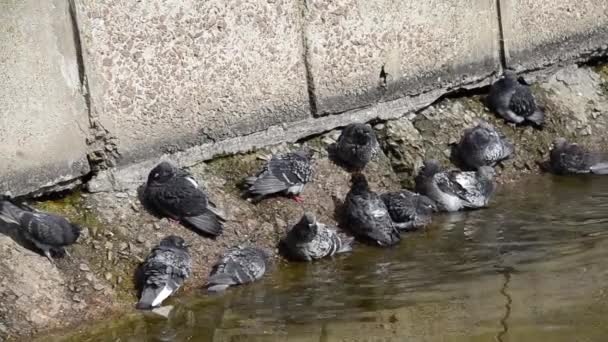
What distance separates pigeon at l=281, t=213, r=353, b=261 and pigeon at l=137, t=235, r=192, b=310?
705 millimetres

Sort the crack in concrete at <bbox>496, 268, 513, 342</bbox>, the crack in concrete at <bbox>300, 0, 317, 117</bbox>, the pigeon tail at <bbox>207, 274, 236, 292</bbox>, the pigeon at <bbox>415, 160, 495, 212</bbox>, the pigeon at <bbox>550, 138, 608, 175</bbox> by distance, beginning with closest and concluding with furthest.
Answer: the crack in concrete at <bbox>496, 268, 513, 342</bbox>
the pigeon tail at <bbox>207, 274, 236, 292</bbox>
the crack in concrete at <bbox>300, 0, 317, 117</bbox>
the pigeon at <bbox>415, 160, 495, 212</bbox>
the pigeon at <bbox>550, 138, 608, 175</bbox>

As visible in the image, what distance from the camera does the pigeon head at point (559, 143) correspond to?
8766 mm

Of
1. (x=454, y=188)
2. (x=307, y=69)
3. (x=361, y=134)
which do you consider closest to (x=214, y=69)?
(x=307, y=69)

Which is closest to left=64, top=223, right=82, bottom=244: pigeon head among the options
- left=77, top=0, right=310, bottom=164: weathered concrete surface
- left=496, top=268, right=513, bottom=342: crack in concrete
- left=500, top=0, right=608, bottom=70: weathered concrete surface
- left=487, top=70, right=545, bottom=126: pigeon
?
A: left=77, top=0, right=310, bottom=164: weathered concrete surface

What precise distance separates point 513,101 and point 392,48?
1.14 metres

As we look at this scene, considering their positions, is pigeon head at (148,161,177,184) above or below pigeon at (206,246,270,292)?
above

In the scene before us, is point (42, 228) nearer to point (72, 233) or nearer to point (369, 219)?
point (72, 233)

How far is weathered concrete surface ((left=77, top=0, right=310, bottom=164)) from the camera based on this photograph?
7059 mm

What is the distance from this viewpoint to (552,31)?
9.38 metres

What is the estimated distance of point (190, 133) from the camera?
756cm

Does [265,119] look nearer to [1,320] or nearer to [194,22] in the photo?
[194,22]

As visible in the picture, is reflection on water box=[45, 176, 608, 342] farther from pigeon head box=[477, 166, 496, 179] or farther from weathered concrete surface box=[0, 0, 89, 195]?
weathered concrete surface box=[0, 0, 89, 195]

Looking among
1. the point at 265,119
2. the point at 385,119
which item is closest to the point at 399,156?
the point at 385,119

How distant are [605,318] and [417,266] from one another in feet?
4.92
